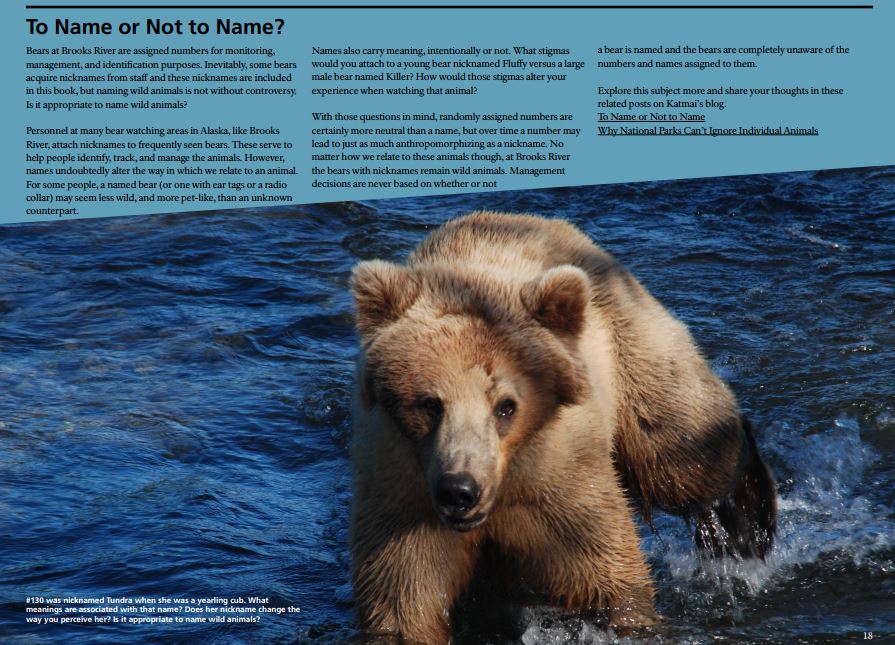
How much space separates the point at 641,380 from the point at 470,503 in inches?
72.4

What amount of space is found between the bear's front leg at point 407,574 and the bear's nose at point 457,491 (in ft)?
2.13

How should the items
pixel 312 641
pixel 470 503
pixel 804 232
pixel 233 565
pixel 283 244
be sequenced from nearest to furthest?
1. pixel 470 503
2. pixel 312 641
3. pixel 233 565
4. pixel 804 232
5. pixel 283 244

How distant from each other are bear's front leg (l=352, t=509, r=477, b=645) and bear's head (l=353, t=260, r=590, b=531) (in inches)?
16.2

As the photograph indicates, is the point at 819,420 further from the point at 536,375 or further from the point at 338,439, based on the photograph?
the point at 536,375

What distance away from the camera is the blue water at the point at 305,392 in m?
6.59

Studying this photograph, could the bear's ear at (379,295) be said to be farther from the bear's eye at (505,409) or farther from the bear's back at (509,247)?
the bear's eye at (505,409)

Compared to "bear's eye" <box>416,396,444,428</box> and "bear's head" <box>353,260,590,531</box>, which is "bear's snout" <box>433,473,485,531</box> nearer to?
"bear's head" <box>353,260,590,531</box>

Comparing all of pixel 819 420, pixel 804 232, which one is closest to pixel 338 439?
pixel 819 420

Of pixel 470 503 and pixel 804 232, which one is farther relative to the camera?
pixel 804 232

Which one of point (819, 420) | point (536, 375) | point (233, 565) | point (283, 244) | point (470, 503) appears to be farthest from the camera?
point (283, 244)

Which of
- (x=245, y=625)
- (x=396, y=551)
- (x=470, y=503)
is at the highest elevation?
(x=470, y=503)

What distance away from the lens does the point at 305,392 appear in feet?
32.2

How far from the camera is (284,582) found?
677 cm

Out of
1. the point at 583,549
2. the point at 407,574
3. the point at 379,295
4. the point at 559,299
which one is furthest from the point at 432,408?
the point at 583,549
